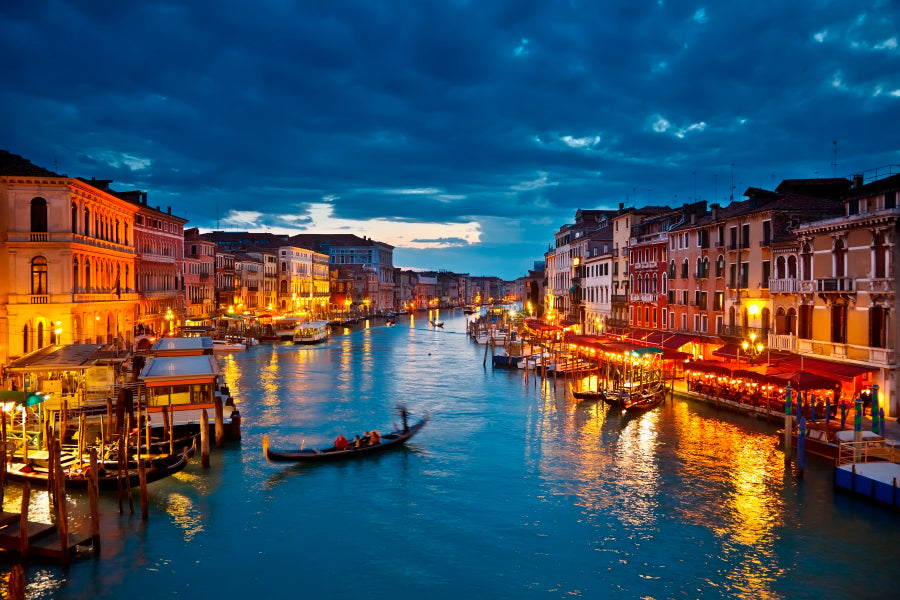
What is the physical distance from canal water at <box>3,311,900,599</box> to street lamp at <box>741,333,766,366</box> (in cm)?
343

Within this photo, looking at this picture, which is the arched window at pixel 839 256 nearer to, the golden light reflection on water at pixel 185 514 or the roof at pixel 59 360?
the golden light reflection on water at pixel 185 514

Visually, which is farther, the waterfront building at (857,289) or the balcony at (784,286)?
the balcony at (784,286)

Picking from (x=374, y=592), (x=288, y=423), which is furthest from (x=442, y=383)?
(x=374, y=592)

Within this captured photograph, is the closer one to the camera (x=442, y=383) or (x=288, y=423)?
(x=288, y=423)

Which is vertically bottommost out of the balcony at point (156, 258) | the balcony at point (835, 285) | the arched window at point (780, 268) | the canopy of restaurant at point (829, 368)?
the canopy of restaurant at point (829, 368)

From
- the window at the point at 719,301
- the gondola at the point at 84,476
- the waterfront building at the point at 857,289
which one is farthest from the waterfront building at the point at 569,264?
the gondola at the point at 84,476

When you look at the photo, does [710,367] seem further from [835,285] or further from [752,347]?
[835,285]

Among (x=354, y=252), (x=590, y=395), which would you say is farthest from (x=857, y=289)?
(x=354, y=252)

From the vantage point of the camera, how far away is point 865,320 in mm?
22234

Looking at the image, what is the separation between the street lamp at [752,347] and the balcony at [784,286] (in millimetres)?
2017

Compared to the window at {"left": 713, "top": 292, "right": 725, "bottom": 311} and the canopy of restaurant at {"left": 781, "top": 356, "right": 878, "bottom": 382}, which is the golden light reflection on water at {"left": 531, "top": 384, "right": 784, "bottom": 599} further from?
the window at {"left": 713, "top": 292, "right": 725, "bottom": 311}

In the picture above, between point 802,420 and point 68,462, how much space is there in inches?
761

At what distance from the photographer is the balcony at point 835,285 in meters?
22.7

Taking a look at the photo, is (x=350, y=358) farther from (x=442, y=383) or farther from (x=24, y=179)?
(x=24, y=179)
